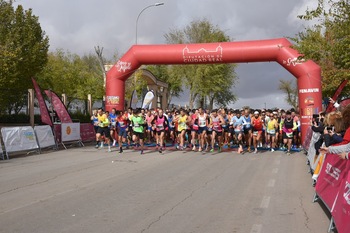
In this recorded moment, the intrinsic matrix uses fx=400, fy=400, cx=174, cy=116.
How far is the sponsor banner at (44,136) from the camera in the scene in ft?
55.5

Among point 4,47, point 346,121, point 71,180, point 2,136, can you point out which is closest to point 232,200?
point 346,121

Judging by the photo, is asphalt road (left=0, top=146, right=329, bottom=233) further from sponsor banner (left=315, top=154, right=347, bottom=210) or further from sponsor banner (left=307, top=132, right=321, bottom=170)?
sponsor banner (left=307, top=132, right=321, bottom=170)

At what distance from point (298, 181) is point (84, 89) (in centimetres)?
3681

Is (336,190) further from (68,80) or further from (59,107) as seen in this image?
(68,80)

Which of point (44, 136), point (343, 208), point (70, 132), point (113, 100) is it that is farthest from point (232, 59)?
point (343, 208)

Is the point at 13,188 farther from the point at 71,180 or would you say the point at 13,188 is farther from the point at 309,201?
the point at 309,201

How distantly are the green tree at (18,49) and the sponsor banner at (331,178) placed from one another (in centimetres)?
2157

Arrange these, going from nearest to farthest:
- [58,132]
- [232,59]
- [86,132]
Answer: [232,59]
[58,132]
[86,132]

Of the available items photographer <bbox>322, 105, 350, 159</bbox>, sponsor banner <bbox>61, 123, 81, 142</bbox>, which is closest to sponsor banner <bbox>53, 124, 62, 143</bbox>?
sponsor banner <bbox>61, 123, 81, 142</bbox>

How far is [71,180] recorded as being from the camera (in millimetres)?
9500

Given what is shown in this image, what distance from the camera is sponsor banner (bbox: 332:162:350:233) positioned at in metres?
4.64

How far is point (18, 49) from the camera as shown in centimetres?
2488

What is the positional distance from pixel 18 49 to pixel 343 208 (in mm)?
23818

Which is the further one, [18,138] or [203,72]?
[203,72]
